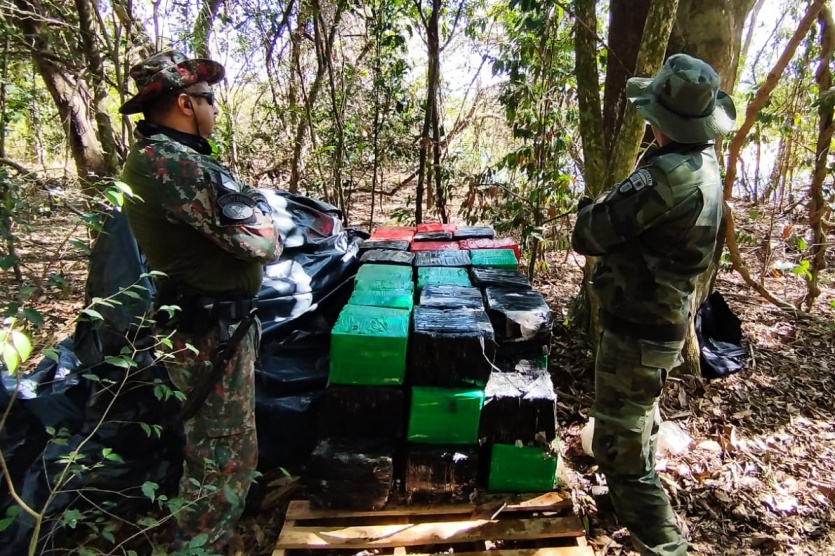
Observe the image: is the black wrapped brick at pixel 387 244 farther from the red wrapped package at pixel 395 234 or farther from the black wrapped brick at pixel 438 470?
the black wrapped brick at pixel 438 470

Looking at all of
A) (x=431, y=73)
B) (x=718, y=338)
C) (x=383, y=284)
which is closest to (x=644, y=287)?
(x=383, y=284)

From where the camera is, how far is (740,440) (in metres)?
3.17

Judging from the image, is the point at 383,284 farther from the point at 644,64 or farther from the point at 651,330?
the point at 644,64

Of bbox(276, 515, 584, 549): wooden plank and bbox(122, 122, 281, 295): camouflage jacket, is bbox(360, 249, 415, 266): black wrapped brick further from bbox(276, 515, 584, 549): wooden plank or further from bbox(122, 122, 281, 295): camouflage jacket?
bbox(276, 515, 584, 549): wooden plank

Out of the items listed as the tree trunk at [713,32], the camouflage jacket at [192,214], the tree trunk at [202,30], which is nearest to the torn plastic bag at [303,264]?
the camouflage jacket at [192,214]

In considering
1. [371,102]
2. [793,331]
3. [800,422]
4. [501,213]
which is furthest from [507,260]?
[371,102]

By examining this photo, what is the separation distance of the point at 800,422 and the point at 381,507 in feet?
9.52

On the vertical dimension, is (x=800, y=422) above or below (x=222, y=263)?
below

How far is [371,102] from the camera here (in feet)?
20.9

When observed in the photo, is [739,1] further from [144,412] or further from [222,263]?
[144,412]

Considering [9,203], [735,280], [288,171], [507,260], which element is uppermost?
[288,171]

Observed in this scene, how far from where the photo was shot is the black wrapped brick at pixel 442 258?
3.30 meters

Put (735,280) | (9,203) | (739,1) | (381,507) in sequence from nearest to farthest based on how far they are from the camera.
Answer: (9,203) → (381,507) → (739,1) → (735,280)

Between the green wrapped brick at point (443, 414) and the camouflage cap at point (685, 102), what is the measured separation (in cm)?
136
